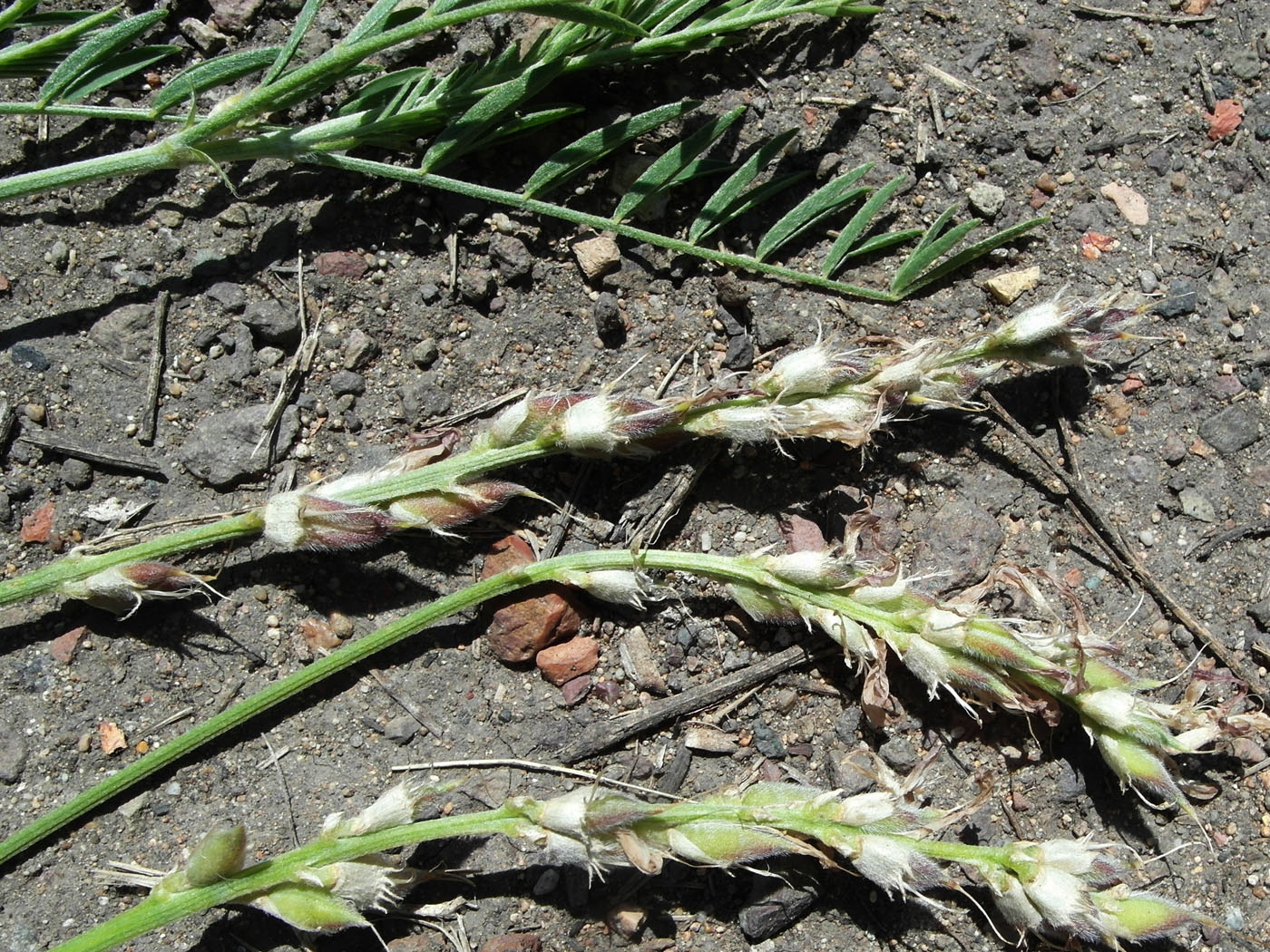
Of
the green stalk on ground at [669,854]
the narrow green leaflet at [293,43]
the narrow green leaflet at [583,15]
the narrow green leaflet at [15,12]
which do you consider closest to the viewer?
the narrow green leaflet at [583,15]

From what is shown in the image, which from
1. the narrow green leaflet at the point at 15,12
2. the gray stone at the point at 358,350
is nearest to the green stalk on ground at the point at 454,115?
the narrow green leaflet at the point at 15,12

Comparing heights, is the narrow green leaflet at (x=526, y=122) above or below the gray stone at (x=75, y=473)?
above

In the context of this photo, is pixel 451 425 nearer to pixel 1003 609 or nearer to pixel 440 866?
pixel 440 866

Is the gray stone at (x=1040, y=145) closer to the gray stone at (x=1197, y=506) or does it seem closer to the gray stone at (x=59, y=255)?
the gray stone at (x=1197, y=506)

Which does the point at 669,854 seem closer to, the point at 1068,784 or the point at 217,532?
the point at 1068,784

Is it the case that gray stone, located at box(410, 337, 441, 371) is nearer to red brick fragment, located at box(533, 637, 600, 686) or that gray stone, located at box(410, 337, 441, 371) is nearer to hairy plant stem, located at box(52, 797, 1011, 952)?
red brick fragment, located at box(533, 637, 600, 686)

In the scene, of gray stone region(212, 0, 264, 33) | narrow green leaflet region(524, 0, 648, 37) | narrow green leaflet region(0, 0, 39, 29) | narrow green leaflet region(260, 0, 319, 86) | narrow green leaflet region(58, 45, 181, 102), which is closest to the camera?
narrow green leaflet region(524, 0, 648, 37)

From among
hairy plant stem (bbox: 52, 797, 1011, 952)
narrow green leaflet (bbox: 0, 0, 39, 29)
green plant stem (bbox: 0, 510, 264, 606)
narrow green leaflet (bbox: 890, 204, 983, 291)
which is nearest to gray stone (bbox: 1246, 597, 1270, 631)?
hairy plant stem (bbox: 52, 797, 1011, 952)
